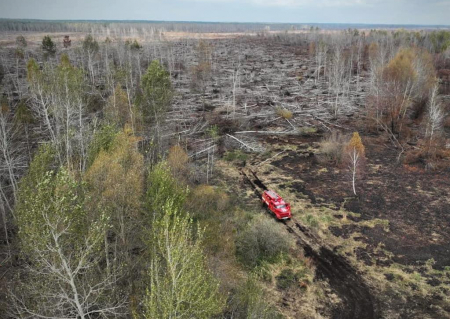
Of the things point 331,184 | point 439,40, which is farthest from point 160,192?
→ point 439,40

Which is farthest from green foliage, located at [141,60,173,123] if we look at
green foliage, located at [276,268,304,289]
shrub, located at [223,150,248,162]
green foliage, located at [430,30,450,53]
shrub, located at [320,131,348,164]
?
green foliage, located at [430,30,450,53]

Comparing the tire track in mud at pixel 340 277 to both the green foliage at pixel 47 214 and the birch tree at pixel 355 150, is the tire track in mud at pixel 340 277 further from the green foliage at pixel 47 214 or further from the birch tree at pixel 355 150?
the green foliage at pixel 47 214

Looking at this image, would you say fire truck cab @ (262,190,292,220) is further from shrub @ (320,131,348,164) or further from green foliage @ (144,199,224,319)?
green foliage @ (144,199,224,319)

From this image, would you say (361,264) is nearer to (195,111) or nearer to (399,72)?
(399,72)

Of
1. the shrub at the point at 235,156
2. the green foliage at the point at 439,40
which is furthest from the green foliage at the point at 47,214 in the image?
the green foliage at the point at 439,40

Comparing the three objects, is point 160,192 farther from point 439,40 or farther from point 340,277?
point 439,40

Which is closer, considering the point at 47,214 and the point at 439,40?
the point at 47,214
